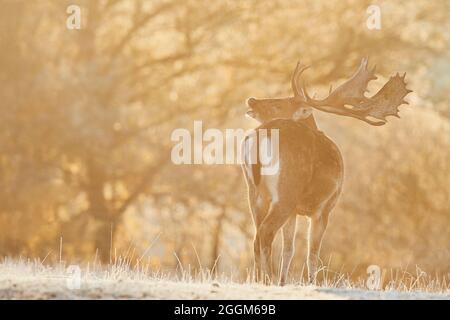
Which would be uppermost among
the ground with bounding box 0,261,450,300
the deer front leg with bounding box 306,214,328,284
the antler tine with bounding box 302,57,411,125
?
the antler tine with bounding box 302,57,411,125

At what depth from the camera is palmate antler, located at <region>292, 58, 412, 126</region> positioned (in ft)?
27.5

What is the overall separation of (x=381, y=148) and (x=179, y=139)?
11.2ft

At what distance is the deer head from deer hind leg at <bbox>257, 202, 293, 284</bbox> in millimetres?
1134

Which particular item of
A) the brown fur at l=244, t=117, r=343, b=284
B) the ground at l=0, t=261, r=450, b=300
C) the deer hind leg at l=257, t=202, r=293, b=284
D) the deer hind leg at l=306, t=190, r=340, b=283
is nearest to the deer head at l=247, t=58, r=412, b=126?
the brown fur at l=244, t=117, r=343, b=284

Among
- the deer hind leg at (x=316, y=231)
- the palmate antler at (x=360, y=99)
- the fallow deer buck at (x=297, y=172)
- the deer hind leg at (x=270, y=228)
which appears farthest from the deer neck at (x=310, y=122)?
the deer hind leg at (x=270, y=228)

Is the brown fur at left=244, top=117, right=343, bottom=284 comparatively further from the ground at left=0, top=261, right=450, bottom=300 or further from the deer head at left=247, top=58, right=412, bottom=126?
the ground at left=0, top=261, right=450, bottom=300

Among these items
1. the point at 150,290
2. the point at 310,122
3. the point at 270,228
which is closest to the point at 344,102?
the point at 310,122

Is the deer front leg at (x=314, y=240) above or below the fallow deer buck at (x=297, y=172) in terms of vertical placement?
below

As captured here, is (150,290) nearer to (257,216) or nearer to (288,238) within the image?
(257,216)

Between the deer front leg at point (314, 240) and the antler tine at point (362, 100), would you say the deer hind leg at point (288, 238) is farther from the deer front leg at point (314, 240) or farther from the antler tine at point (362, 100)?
the antler tine at point (362, 100)

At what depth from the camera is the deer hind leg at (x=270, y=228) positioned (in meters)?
7.36

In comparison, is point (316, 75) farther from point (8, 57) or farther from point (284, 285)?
point (284, 285)

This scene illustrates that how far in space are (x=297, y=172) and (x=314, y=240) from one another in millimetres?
831
